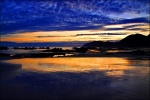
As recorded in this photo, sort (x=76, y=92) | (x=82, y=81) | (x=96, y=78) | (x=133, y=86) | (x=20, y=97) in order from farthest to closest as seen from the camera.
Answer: (x=96, y=78)
(x=82, y=81)
(x=133, y=86)
(x=76, y=92)
(x=20, y=97)

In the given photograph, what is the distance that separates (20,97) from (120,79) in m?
6.82

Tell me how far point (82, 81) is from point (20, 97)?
486 centimetres

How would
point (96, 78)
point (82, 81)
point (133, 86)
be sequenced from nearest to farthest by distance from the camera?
point (133, 86) < point (82, 81) < point (96, 78)

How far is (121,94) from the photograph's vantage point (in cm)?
1177

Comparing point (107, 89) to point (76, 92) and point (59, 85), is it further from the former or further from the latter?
point (59, 85)

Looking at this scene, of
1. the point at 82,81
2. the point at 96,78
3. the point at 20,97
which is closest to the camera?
the point at 20,97

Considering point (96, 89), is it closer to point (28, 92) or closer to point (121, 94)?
point (121, 94)

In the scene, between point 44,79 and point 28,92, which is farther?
point 44,79

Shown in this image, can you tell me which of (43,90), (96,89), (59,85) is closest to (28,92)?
(43,90)

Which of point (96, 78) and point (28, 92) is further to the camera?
point (96, 78)

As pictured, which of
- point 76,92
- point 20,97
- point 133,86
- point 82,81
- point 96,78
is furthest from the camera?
point 96,78

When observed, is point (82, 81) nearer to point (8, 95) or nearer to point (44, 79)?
point (44, 79)

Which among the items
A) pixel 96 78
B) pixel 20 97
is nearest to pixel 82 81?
pixel 96 78

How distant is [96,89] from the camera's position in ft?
42.5
